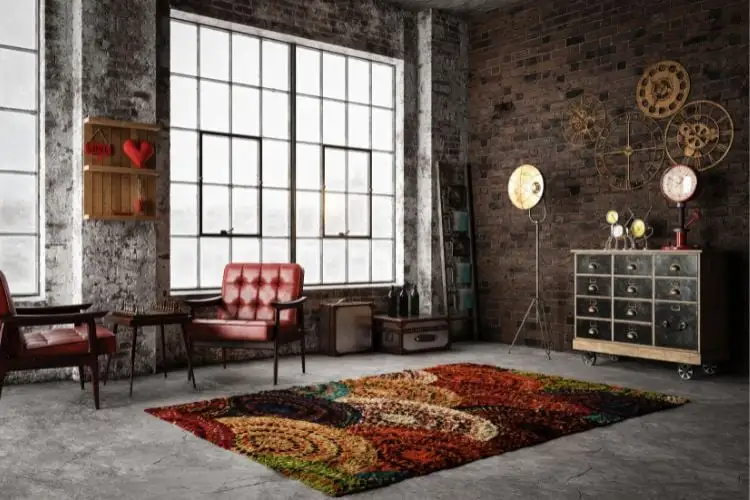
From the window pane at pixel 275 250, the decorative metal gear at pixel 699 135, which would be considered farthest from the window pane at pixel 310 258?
the decorative metal gear at pixel 699 135

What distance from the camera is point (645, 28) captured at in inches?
274

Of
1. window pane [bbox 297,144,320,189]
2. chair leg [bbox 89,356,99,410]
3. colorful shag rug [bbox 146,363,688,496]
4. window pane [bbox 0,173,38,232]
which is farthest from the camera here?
window pane [bbox 297,144,320,189]

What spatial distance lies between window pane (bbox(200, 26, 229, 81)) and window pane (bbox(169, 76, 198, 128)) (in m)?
0.21

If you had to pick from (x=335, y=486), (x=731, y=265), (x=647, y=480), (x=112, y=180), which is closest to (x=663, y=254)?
(x=731, y=265)

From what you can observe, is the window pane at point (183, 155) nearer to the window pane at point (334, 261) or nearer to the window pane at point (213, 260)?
the window pane at point (213, 260)

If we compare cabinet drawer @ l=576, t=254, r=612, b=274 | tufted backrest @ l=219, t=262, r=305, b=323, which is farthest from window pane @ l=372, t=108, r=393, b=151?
cabinet drawer @ l=576, t=254, r=612, b=274

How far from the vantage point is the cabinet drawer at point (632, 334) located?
6.23m

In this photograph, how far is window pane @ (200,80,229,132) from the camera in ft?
22.7

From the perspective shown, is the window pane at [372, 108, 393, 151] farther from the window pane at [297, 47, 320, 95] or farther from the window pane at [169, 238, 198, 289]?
the window pane at [169, 238, 198, 289]

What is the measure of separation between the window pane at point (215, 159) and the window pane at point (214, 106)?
112 millimetres

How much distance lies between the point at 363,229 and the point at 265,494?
17.1ft

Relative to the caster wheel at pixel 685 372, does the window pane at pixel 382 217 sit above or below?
above

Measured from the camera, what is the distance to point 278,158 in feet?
24.4

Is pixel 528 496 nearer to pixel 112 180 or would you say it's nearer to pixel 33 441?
pixel 33 441
